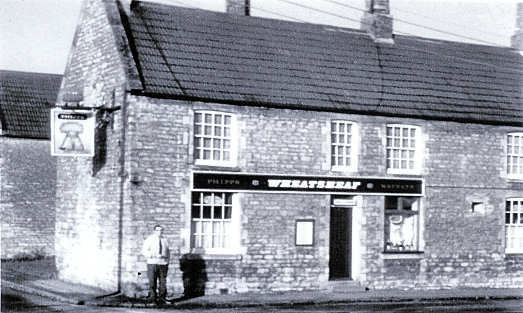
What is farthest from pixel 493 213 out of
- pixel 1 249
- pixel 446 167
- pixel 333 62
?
pixel 1 249

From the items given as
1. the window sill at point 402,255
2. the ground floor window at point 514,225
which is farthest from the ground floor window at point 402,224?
the ground floor window at point 514,225

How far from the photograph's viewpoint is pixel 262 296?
22.5 m

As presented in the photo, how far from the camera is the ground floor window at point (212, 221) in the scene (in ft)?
75.3

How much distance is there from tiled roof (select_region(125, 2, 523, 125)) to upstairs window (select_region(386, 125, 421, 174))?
21.4 inches

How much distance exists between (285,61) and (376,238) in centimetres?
574

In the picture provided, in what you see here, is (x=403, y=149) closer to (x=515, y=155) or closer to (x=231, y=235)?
(x=515, y=155)

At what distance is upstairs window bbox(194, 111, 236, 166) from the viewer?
23.0 m

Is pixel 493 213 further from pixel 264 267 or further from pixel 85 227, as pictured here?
pixel 85 227

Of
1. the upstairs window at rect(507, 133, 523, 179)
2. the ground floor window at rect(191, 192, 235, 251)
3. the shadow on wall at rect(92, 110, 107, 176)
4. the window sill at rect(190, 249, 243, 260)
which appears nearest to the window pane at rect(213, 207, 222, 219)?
the ground floor window at rect(191, 192, 235, 251)

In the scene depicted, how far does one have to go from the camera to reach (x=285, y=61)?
2536cm

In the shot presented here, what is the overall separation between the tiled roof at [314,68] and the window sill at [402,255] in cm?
402

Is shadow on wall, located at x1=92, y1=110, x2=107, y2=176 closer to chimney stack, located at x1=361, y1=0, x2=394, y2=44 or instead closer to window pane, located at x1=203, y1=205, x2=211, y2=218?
window pane, located at x1=203, y1=205, x2=211, y2=218

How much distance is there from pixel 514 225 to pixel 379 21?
25.3 ft

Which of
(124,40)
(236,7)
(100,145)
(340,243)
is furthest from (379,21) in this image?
(100,145)
